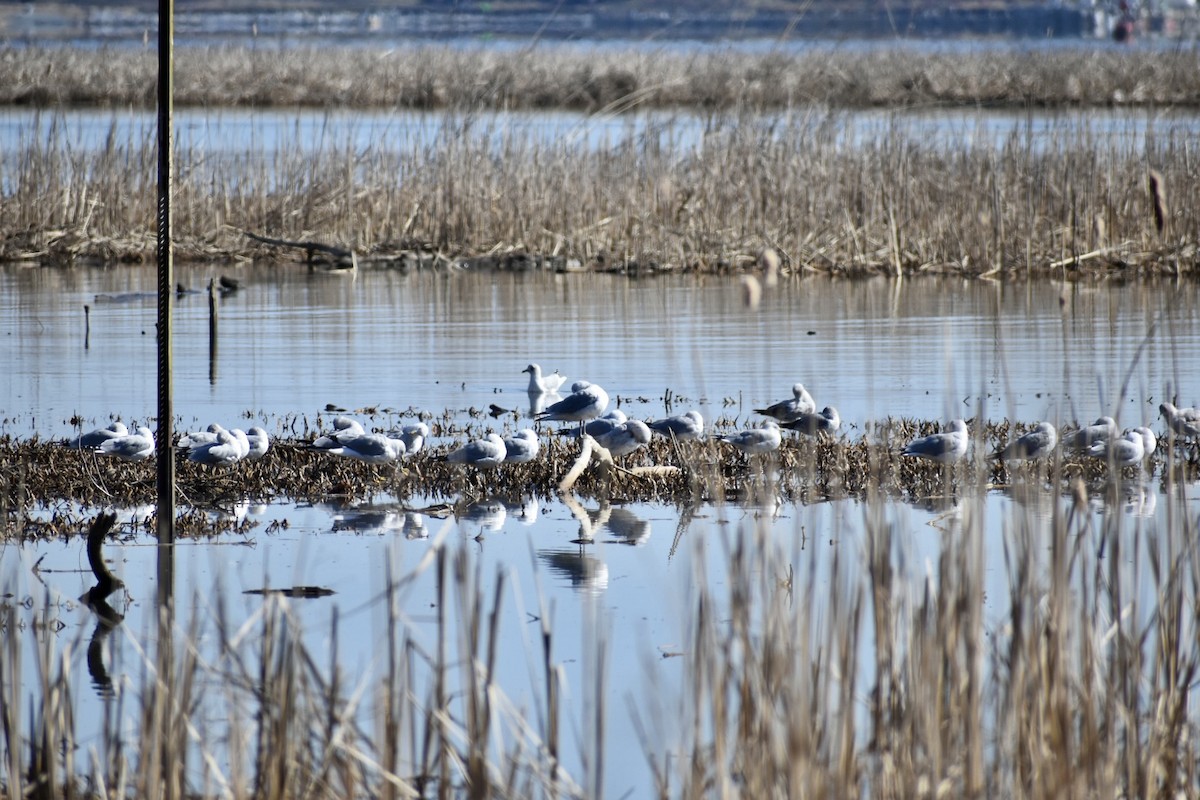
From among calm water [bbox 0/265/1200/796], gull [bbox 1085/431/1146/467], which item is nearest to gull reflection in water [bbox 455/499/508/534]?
calm water [bbox 0/265/1200/796]

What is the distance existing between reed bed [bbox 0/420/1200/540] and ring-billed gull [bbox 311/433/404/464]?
15cm

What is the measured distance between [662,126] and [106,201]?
531 centimetres

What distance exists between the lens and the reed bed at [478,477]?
6914mm

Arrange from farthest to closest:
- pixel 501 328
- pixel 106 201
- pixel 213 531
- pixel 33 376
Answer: pixel 106 201
pixel 501 328
pixel 33 376
pixel 213 531

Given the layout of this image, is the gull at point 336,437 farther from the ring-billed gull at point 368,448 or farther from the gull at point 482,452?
the gull at point 482,452

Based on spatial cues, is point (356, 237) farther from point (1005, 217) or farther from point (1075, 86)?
point (1075, 86)

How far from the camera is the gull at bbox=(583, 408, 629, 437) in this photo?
24.5ft

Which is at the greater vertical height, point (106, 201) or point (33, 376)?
point (106, 201)

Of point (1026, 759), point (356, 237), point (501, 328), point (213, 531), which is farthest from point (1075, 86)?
point (1026, 759)

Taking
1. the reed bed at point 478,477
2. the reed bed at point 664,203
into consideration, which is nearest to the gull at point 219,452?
the reed bed at point 478,477

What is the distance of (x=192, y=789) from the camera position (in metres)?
3.62

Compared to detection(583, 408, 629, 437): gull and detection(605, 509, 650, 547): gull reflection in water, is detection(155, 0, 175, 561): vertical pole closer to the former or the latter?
detection(605, 509, 650, 547): gull reflection in water

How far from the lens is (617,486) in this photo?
714 centimetres

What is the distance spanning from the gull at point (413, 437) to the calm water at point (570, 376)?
1.12ft
